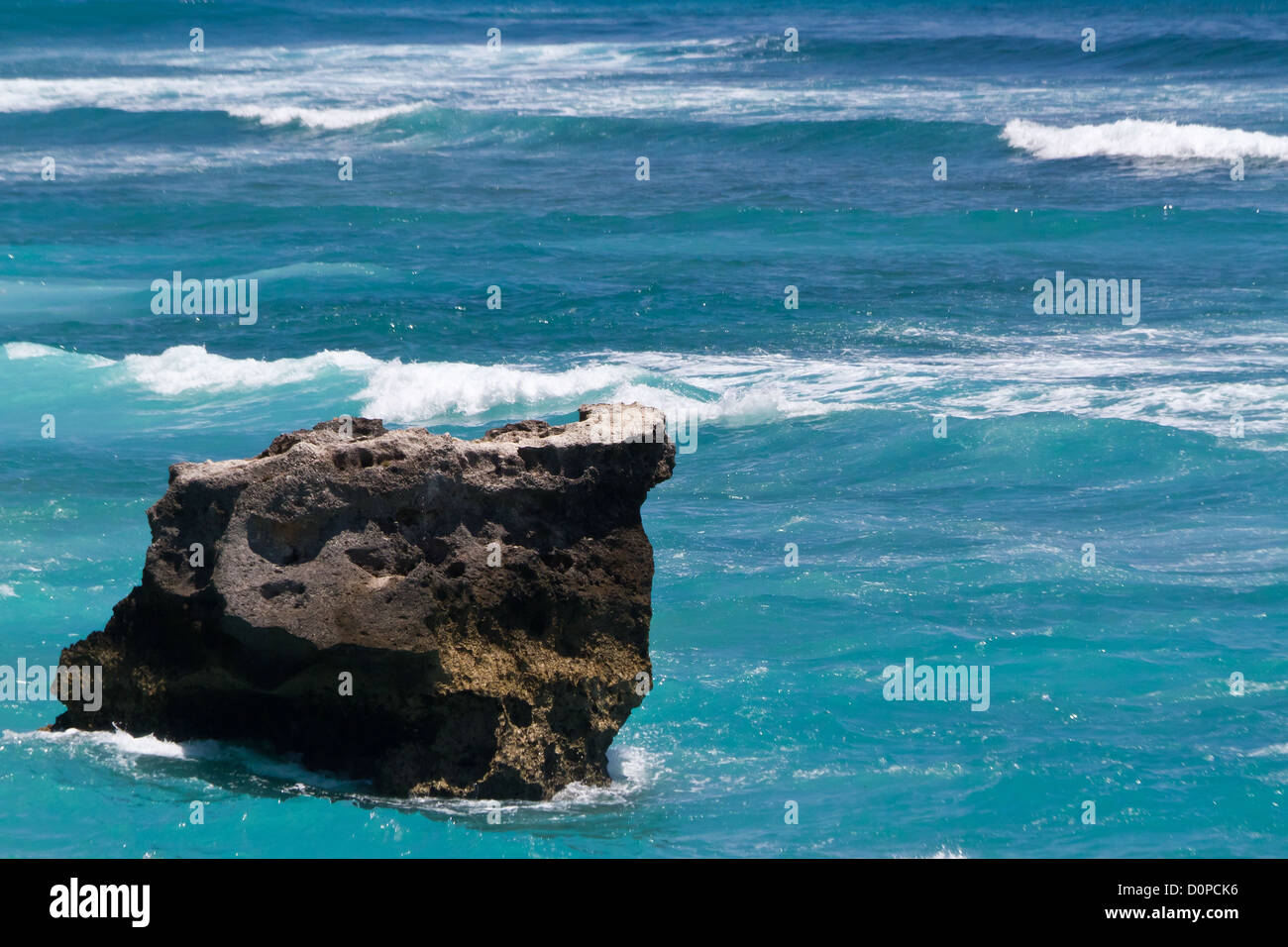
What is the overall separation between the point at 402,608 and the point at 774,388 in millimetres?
9992

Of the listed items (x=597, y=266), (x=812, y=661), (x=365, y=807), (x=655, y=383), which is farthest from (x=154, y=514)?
(x=597, y=266)

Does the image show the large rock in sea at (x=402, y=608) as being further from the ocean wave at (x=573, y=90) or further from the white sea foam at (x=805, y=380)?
the ocean wave at (x=573, y=90)

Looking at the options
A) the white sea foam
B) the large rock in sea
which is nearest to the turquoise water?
the white sea foam

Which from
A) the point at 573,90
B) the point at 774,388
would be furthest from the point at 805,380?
the point at 573,90

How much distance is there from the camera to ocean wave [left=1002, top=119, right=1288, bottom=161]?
2888 cm

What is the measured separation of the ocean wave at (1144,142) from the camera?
28.9 metres

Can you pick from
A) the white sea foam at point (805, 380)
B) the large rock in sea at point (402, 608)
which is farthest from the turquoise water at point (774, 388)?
the large rock in sea at point (402, 608)

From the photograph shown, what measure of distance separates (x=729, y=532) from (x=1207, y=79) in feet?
98.8

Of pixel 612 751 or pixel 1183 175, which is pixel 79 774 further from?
pixel 1183 175

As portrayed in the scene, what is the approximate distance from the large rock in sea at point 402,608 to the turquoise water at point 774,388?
229 mm

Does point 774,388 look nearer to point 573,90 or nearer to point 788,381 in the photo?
point 788,381

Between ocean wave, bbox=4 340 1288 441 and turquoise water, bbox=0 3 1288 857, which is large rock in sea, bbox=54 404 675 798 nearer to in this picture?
turquoise water, bbox=0 3 1288 857

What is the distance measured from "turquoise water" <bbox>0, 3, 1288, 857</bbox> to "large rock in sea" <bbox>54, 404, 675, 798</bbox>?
229 millimetres

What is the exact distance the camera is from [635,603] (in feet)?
23.5
